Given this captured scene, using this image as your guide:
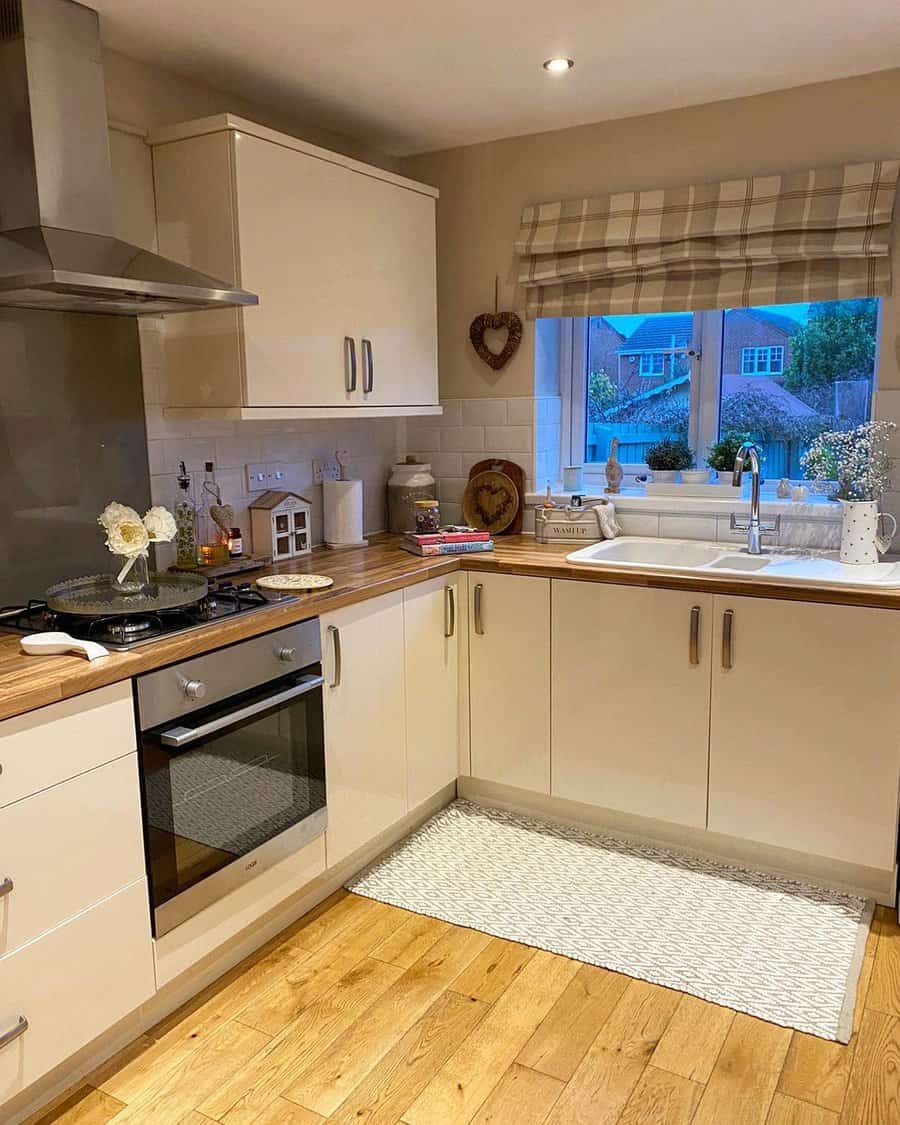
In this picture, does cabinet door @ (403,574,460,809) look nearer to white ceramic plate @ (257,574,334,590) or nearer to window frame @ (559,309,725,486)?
white ceramic plate @ (257,574,334,590)

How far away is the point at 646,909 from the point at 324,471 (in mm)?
1844

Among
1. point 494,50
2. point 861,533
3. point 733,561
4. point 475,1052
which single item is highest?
point 494,50

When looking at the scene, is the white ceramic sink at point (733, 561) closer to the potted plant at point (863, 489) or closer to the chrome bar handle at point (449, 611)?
the potted plant at point (863, 489)

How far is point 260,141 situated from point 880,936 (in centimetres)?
273

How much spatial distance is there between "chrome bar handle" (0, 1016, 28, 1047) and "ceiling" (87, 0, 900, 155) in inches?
88.9

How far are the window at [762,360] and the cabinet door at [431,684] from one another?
52.3 inches

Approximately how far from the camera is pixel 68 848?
1.80 m

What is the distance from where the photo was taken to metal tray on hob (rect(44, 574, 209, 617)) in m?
2.06

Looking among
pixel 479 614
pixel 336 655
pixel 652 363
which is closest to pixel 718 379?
pixel 652 363

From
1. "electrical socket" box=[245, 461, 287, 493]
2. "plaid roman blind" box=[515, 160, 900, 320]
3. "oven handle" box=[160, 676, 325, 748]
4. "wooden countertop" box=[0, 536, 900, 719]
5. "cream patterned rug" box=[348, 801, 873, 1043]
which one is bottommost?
"cream patterned rug" box=[348, 801, 873, 1043]

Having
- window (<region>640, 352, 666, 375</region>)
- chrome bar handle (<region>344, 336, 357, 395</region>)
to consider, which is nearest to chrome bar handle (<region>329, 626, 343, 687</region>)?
chrome bar handle (<region>344, 336, 357, 395</region>)

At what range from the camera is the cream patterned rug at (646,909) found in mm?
2230

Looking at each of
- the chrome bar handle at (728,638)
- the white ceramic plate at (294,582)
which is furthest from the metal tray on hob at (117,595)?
the chrome bar handle at (728,638)

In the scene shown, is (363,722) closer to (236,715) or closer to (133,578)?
(236,715)
